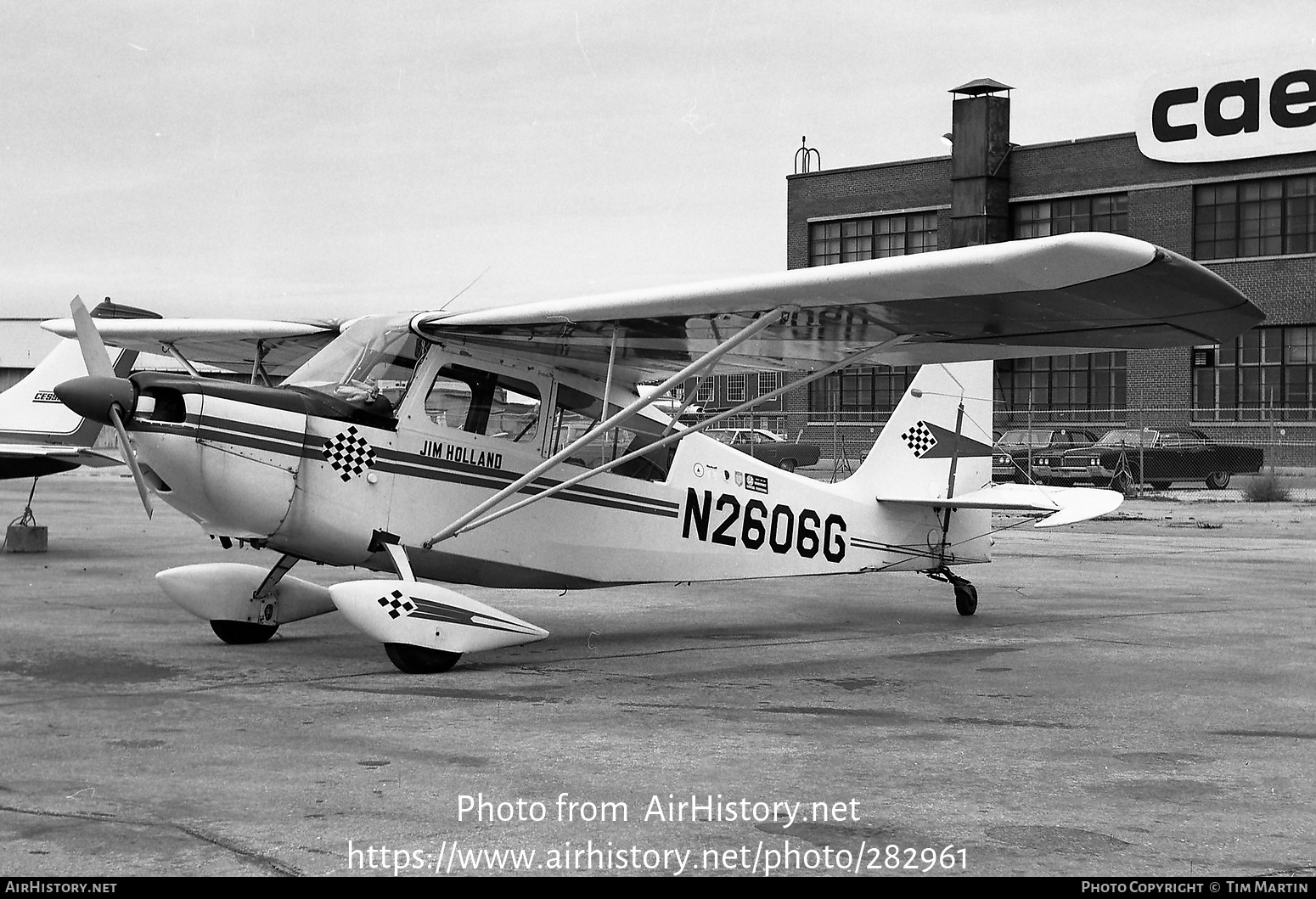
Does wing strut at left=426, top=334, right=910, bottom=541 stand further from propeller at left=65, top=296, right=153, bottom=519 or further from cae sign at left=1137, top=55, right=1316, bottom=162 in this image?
cae sign at left=1137, top=55, right=1316, bottom=162

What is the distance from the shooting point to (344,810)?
16.3 ft

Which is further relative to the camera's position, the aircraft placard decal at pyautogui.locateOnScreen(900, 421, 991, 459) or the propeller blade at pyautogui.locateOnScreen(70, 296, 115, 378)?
the aircraft placard decal at pyautogui.locateOnScreen(900, 421, 991, 459)

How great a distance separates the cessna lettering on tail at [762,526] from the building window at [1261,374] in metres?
36.2

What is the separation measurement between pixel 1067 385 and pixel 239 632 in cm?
4351

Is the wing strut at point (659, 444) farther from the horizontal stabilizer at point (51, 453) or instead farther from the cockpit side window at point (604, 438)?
the horizontal stabilizer at point (51, 453)

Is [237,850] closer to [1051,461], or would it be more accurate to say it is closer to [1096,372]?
[1051,461]

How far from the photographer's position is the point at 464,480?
29.9 feet

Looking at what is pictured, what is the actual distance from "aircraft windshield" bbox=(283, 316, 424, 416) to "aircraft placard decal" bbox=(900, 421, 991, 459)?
4.50 m

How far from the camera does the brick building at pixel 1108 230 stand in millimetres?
44062

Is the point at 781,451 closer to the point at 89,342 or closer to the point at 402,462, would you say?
the point at 402,462

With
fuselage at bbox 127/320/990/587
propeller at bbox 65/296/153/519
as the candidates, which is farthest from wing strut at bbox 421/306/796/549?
propeller at bbox 65/296/153/519

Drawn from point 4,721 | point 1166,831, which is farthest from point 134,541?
point 1166,831

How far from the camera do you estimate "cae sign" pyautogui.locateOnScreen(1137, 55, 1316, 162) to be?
4284cm

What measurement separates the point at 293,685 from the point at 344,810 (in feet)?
9.62
